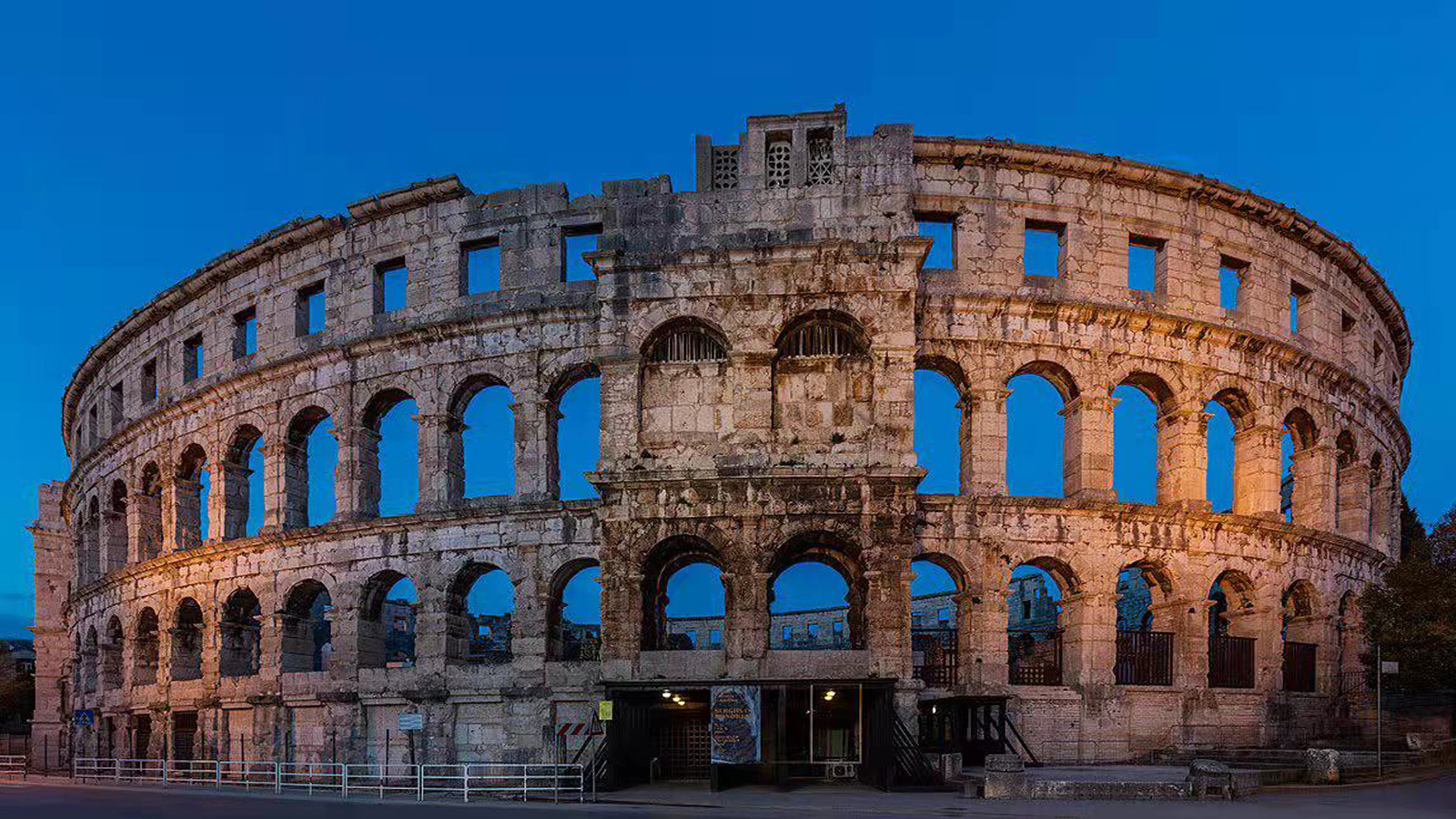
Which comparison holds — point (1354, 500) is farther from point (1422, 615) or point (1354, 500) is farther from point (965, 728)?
point (965, 728)

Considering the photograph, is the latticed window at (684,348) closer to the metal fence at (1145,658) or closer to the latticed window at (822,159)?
the latticed window at (822,159)

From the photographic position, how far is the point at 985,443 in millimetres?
27281

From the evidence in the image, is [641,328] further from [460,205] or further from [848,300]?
[460,205]

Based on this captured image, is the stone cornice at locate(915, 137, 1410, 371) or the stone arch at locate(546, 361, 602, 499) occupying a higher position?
the stone cornice at locate(915, 137, 1410, 371)

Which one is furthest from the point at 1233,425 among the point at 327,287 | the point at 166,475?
→ the point at 166,475

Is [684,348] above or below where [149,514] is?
above


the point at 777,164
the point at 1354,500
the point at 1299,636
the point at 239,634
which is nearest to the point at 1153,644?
the point at 1299,636

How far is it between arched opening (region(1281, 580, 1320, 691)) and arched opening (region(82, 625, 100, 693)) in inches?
1500

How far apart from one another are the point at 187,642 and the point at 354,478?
9.80 metres

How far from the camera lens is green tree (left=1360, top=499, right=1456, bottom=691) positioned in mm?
27438

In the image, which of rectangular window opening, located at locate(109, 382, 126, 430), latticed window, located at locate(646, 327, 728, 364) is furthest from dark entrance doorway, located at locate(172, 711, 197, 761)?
latticed window, located at locate(646, 327, 728, 364)

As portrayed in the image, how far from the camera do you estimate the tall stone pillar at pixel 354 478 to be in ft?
99.3

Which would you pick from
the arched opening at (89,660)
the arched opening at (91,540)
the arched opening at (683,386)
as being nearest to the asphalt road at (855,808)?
the arched opening at (683,386)

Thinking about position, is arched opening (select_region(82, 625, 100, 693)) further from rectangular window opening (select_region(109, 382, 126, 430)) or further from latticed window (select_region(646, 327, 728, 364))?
latticed window (select_region(646, 327, 728, 364))
